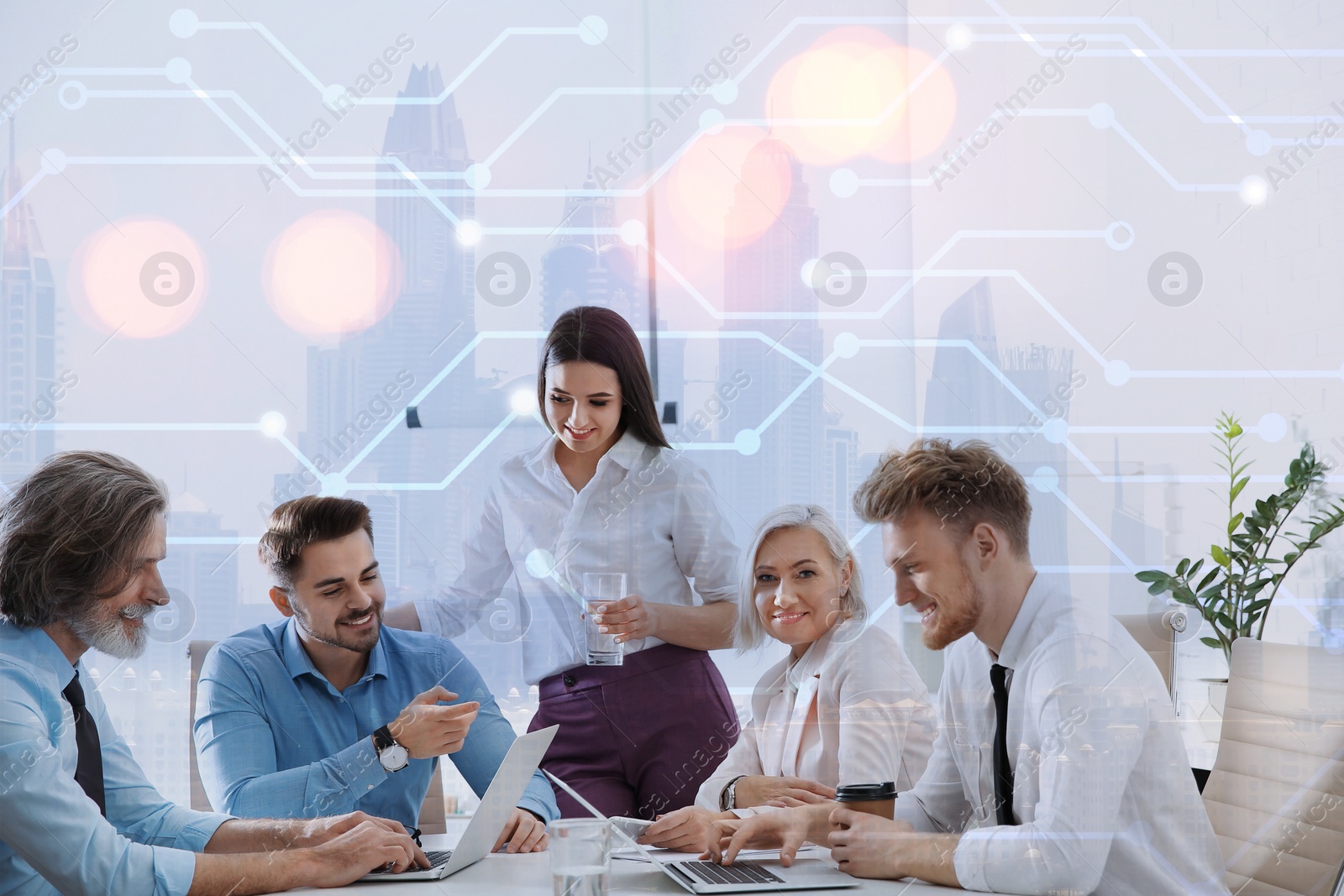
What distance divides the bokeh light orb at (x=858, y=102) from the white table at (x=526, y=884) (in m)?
1.35

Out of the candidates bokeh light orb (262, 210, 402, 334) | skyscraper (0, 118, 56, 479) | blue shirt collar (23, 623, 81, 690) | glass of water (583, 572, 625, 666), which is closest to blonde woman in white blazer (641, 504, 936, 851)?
glass of water (583, 572, 625, 666)

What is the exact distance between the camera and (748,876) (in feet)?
4.39

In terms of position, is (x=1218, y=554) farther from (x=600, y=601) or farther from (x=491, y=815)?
(x=491, y=815)

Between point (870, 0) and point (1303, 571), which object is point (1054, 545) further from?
point (870, 0)

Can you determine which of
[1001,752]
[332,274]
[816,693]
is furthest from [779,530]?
[332,274]

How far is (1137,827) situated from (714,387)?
1043 millimetres

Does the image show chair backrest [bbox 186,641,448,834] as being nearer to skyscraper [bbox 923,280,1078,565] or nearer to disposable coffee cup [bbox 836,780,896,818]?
disposable coffee cup [bbox 836,780,896,818]

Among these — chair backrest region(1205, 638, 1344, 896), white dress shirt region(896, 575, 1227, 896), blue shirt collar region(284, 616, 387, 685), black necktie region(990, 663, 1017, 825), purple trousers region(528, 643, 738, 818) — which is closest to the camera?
white dress shirt region(896, 575, 1227, 896)

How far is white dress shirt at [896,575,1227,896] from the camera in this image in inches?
50.4

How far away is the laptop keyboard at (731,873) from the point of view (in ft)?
4.32

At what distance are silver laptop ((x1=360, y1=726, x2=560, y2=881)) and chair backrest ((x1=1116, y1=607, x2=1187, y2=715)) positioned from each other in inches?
46.5

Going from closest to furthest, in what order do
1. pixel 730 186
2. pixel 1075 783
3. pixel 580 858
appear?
pixel 580 858, pixel 1075 783, pixel 730 186

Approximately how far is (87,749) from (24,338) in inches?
35.0

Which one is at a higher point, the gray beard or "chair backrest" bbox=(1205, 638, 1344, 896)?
the gray beard
